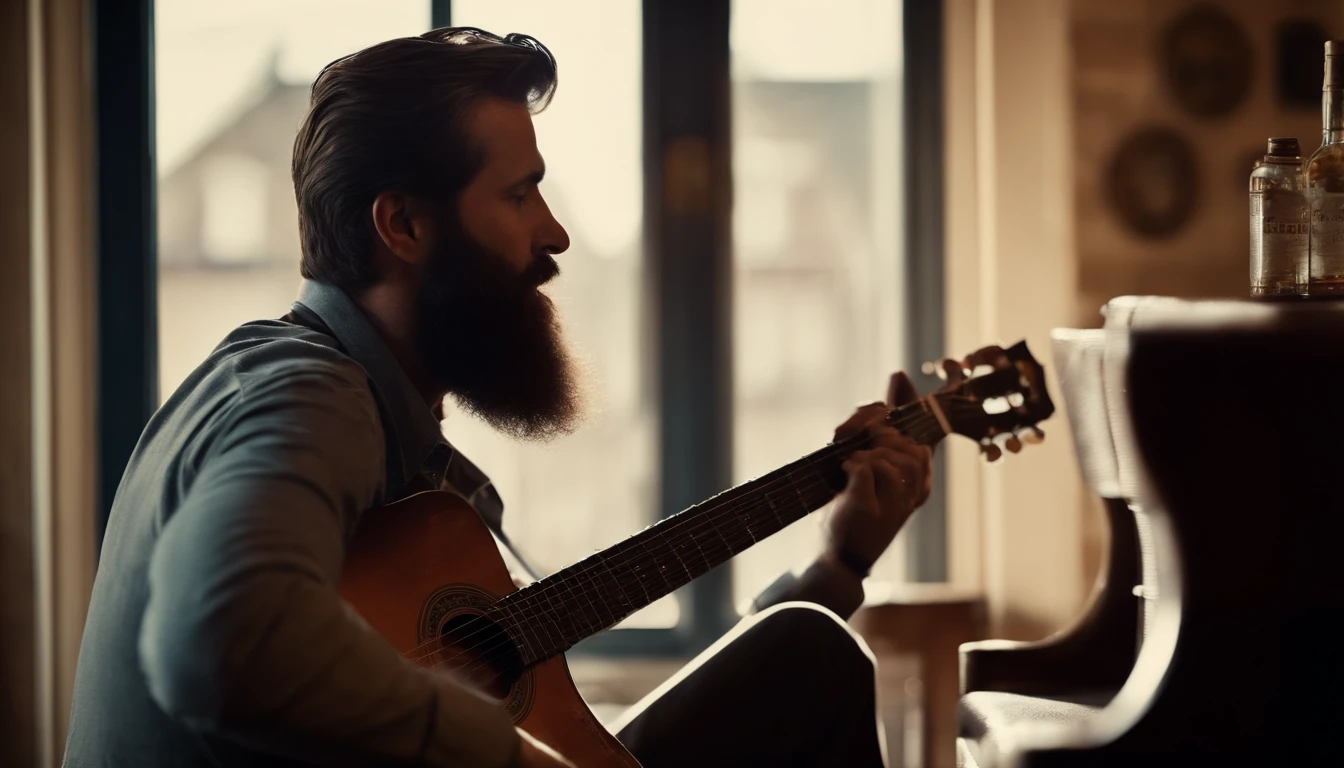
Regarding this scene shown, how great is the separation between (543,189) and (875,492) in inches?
50.6

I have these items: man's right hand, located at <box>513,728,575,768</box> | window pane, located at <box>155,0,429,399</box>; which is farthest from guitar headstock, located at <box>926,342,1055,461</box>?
window pane, located at <box>155,0,429,399</box>

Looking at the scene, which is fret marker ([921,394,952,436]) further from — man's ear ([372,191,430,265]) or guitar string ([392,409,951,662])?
man's ear ([372,191,430,265])

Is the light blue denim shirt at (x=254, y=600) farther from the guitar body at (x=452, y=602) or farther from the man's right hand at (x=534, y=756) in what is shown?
the guitar body at (x=452, y=602)

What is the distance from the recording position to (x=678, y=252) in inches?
93.1

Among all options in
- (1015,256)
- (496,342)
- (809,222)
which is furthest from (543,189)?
(496,342)

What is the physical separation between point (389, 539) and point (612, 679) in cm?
140

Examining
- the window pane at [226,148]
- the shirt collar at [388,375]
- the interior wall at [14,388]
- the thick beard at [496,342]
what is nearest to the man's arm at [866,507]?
the thick beard at [496,342]

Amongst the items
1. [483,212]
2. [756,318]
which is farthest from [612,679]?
[483,212]

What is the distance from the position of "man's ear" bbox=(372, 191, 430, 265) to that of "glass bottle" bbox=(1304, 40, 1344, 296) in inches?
39.1

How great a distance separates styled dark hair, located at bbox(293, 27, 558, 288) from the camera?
48.7 inches

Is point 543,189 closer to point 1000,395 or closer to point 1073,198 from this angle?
point 1073,198

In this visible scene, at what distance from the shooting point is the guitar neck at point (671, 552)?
43.7 inches

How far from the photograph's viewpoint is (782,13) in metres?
2.39

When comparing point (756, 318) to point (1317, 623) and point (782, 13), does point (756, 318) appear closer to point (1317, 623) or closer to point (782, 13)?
point (782, 13)
